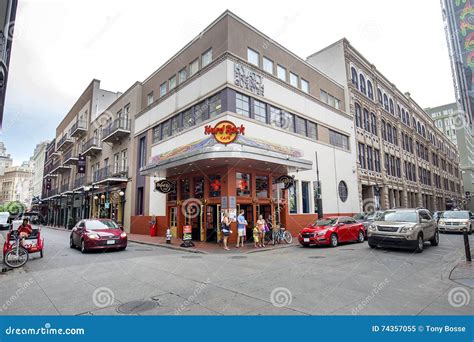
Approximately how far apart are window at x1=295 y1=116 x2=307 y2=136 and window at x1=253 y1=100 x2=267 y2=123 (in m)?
3.79

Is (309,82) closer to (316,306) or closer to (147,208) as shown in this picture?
(147,208)

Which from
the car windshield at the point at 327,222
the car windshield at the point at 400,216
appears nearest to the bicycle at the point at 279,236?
the car windshield at the point at 327,222

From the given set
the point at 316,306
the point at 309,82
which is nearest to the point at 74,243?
the point at 316,306

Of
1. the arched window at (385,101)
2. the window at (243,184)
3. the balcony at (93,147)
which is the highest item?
the arched window at (385,101)

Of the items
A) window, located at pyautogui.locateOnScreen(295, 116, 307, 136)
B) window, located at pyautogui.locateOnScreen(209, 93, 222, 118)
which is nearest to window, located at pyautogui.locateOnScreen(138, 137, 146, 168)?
window, located at pyautogui.locateOnScreen(209, 93, 222, 118)

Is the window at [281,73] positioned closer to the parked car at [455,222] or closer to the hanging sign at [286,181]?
the hanging sign at [286,181]

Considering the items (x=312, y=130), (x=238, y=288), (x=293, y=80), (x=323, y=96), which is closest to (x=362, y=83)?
(x=323, y=96)

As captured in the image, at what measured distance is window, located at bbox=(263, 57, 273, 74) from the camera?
68.7 ft

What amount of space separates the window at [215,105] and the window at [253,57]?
382cm

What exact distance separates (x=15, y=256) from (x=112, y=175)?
790 inches

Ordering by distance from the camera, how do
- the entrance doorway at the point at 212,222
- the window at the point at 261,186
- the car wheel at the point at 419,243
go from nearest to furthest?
the car wheel at the point at 419,243
the entrance doorway at the point at 212,222
the window at the point at 261,186

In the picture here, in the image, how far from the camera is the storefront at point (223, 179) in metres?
14.2

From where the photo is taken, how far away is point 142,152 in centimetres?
2647

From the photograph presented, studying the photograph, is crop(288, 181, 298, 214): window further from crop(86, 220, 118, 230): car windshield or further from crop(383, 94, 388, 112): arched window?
crop(383, 94, 388, 112): arched window
